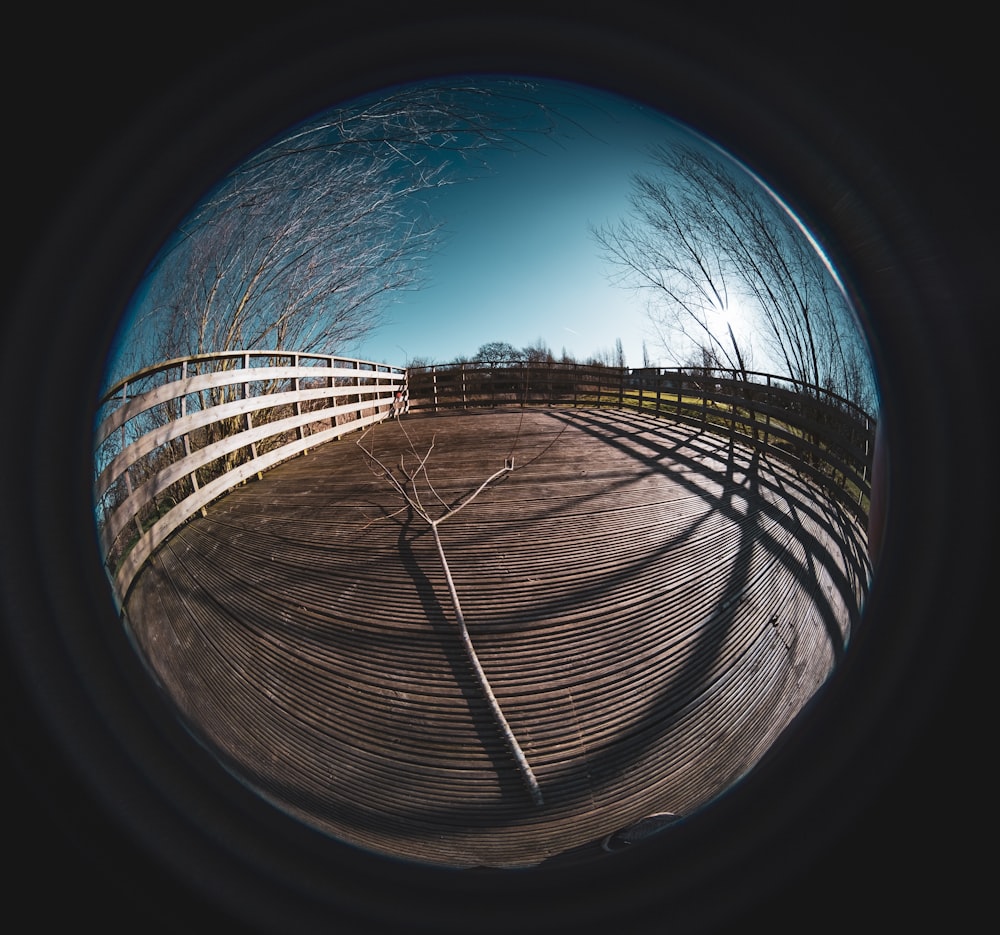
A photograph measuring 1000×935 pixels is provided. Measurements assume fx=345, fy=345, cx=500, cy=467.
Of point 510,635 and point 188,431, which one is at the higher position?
point 188,431

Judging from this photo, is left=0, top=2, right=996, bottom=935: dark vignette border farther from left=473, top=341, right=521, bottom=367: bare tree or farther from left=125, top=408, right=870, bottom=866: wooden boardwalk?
left=473, top=341, right=521, bottom=367: bare tree

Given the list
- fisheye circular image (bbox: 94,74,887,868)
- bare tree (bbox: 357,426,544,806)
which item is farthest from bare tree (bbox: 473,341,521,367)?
bare tree (bbox: 357,426,544,806)

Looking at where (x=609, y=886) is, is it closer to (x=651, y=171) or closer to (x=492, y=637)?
(x=492, y=637)

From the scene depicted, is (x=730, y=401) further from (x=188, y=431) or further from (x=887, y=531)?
(x=188, y=431)

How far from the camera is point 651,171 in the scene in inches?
20.6

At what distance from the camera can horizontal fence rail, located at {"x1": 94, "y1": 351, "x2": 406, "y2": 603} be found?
498mm

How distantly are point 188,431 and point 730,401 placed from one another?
0.87 metres

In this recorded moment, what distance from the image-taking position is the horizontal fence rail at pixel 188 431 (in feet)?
1.63

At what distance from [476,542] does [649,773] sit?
1.61 ft

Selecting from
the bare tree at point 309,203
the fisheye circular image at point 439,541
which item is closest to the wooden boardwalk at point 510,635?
the fisheye circular image at point 439,541

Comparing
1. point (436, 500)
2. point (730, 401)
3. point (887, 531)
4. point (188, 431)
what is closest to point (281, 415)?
point (188, 431)

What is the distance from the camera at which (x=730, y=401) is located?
56 cm

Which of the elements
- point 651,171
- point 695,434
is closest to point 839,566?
point 695,434

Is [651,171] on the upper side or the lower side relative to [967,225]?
upper
